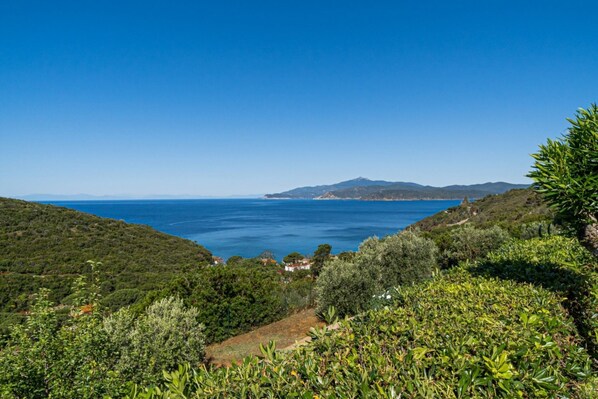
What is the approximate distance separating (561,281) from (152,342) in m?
7.42

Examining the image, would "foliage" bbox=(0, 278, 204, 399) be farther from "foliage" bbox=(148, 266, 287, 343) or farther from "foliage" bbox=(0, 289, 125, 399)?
"foliage" bbox=(148, 266, 287, 343)

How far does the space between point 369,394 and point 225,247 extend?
6810cm

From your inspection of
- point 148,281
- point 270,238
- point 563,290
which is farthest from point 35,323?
point 270,238

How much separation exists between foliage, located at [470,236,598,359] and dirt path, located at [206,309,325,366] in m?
6.63

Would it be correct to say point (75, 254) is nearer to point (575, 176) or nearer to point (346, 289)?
point (346, 289)

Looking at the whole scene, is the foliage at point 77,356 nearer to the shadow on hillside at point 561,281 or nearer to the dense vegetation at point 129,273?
the dense vegetation at point 129,273

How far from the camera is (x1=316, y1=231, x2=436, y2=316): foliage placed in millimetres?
11125

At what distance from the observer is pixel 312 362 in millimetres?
2277

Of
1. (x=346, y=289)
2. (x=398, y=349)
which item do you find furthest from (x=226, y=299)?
(x=398, y=349)

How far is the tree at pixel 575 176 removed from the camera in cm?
351

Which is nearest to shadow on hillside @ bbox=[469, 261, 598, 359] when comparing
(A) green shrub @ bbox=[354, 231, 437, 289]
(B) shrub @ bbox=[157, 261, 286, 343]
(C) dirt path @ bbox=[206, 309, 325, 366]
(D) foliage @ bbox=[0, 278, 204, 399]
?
(D) foliage @ bbox=[0, 278, 204, 399]

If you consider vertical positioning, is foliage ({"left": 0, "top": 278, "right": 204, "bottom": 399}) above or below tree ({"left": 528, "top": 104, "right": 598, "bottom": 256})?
below

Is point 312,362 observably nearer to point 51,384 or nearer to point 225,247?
point 51,384

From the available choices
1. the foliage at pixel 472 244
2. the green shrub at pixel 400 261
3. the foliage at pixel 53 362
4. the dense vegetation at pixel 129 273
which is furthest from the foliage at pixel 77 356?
the foliage at pixel 472 244
